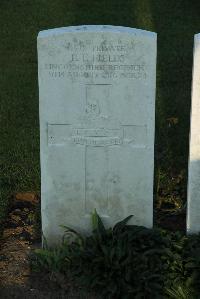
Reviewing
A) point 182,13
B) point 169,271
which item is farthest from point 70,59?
point 182,13

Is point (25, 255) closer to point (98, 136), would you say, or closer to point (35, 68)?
point (98, 136)

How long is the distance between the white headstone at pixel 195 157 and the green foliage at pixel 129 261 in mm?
165

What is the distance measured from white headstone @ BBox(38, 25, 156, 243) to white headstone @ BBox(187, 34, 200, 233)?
11.0 inches

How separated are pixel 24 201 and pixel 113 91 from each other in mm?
1686

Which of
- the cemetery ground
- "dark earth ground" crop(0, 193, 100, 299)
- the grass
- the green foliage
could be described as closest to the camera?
the green foliage

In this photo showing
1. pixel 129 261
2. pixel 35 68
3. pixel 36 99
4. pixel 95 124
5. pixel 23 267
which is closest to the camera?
pixel 129 261

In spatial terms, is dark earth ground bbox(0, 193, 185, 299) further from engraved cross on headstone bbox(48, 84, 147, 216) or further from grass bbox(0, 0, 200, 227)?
engraved cross on headstone bbox(48, 84, 147, 216)

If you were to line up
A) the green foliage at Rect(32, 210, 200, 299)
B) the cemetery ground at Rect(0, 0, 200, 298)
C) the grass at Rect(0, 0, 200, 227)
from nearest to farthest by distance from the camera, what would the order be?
the green foliage at Rect(32, 210, 200, 299) → the cemetery ground at Rect(0, 0, 200, 298) → the grass at Rect(0, 0, 200, 227)

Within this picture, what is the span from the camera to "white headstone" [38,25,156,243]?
403cm

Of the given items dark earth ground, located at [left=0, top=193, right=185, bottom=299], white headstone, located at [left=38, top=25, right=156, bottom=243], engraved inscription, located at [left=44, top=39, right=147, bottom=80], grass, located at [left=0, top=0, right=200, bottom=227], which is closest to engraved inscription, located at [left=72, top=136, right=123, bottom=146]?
white headstone, located at [left=38, top=25, right=156, bottom=243]

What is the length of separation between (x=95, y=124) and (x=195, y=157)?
0.75 m

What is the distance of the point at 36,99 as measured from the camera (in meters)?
7.77

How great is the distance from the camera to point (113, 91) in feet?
13.5

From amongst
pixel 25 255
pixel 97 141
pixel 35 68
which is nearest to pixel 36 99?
pixel 35 68
